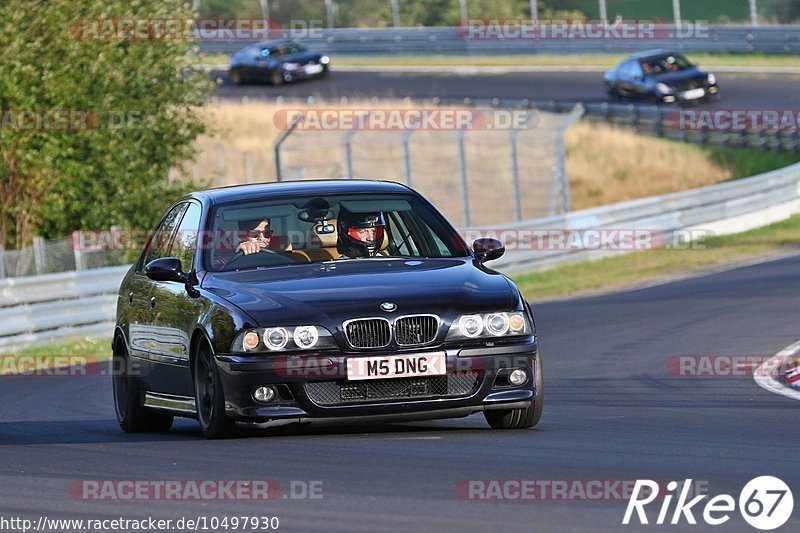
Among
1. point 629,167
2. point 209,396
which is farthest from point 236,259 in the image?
point 629,167

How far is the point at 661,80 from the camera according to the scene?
43.3 meters

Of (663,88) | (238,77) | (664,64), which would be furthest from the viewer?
(238,77)

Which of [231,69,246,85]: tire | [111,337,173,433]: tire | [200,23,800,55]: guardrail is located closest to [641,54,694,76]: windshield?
[200,23,800,55]: guardrail

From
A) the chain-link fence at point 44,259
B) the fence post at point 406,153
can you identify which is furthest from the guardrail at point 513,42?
the chain-link fence at point 44,259

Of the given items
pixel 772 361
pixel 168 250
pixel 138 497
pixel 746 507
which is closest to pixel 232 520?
pixel 138 497

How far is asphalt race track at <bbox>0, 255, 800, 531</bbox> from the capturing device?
6.43 m

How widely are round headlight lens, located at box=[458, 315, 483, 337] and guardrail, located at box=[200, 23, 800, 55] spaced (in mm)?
42697

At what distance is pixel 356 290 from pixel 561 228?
17440 millimetres

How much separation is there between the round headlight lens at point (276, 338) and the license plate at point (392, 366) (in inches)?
13.9

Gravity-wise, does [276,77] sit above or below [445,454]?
below

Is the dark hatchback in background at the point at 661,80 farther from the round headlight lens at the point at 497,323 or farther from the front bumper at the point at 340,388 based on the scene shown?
the front bumper at the point at 340,388

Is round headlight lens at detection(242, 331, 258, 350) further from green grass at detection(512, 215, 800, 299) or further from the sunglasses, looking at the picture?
green grass at detection(512, 215, 800, 299)

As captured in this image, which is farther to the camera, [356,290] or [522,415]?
[522,415]

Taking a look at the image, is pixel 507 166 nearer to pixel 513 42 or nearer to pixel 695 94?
pixel 695 94
